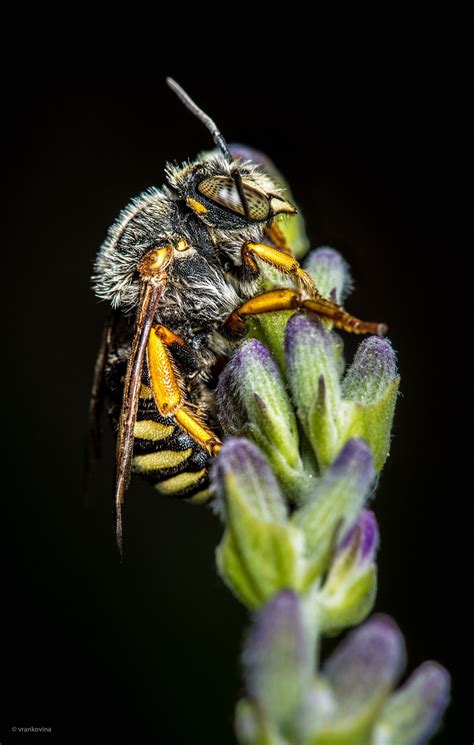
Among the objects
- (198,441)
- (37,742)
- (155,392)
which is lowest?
(37,742)

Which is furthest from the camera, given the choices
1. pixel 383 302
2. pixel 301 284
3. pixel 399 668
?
pixel 383 302

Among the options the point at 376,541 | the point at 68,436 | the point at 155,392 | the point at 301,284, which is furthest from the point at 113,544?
the point at 376,541

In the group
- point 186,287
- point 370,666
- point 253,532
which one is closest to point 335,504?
point 253,532

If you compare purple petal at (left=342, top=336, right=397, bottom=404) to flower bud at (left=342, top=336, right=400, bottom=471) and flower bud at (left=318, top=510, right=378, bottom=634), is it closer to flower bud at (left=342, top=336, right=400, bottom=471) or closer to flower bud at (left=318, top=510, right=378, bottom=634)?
flower bud at (left=342, top=336, right=400, bottom=471)

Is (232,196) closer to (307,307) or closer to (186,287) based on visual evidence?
(186,287)

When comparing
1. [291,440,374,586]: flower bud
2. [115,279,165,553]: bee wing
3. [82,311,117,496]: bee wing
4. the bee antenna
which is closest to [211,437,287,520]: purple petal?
[291,440,374,586]: flower bud

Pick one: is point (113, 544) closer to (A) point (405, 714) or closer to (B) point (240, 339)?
(B) point (240, 339)

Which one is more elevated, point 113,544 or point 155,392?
point 155,392
